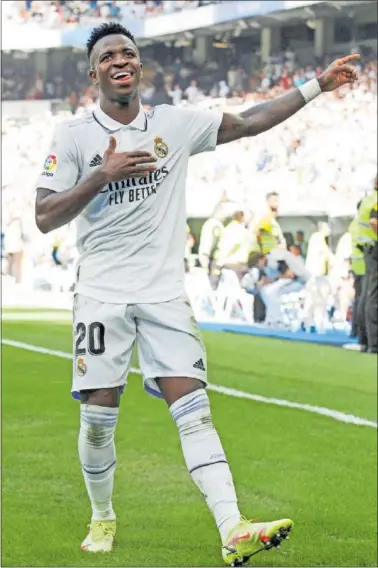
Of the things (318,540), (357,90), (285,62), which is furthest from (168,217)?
(285,62)

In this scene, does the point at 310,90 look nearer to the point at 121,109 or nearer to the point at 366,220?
the point at 121,109

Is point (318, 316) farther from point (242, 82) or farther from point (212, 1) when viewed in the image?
point (212, 1)

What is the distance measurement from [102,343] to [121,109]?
0.82 metres

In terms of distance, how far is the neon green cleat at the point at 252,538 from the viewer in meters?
4.27

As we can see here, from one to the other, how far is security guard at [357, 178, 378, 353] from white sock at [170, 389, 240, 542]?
956 centimetres

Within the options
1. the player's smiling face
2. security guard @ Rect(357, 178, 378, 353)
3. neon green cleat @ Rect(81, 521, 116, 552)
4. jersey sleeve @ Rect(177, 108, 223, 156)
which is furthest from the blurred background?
the player's smiling face

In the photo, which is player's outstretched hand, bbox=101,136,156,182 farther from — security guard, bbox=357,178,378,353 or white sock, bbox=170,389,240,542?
security guard, bbox=357,178,378,353

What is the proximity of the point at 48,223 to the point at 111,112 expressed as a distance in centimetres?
49

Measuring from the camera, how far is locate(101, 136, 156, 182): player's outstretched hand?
14.3 feet

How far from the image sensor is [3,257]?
33594 millimetres

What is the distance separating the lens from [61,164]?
4.62m

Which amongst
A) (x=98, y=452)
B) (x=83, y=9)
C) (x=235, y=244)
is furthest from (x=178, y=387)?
(x=83, y=9)

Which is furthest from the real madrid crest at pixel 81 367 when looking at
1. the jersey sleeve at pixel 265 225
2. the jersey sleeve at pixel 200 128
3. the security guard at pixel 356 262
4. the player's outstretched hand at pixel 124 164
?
the jersey sleeve at pixel 265 225

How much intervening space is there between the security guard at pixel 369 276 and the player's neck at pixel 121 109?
9.45 metres
